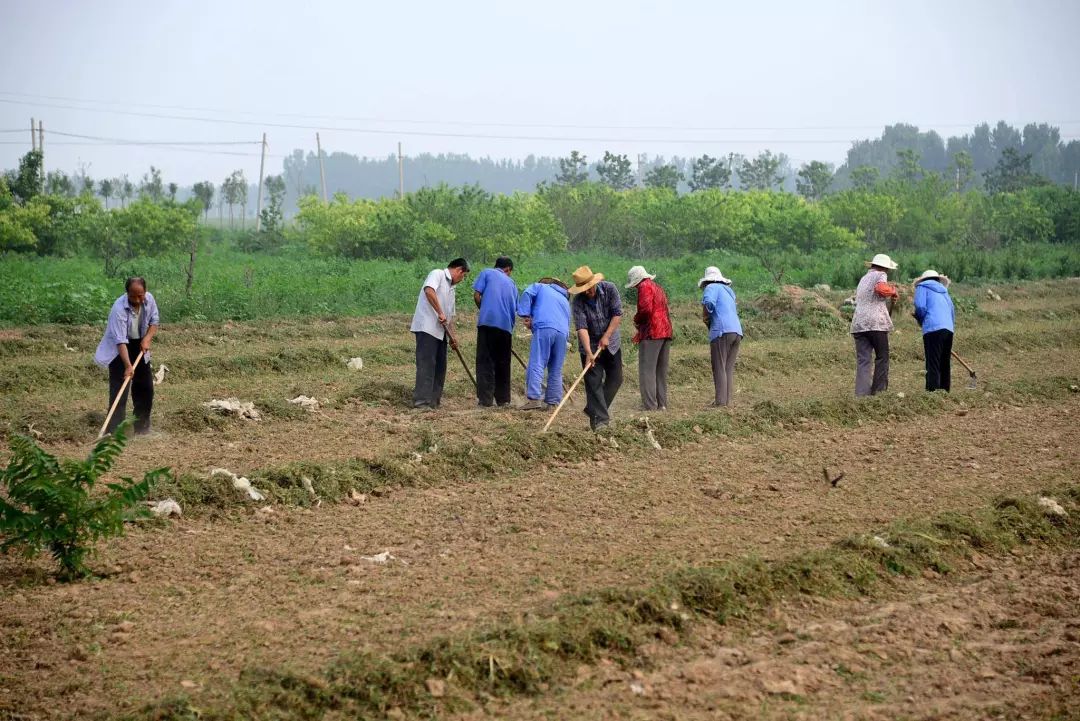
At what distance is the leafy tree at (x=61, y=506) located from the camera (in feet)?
20.0

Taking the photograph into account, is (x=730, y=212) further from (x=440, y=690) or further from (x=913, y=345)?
(x=440, y=690)

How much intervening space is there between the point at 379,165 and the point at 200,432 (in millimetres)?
180789

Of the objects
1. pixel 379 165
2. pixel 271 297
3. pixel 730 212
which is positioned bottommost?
pixel 271 297

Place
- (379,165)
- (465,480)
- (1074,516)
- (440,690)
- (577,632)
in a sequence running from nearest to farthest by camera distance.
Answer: (440,690) < (577,632) < (1074,516) < (465,480) < (379,165)

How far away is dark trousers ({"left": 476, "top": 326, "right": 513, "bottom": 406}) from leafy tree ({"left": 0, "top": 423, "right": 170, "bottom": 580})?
18.0 ft

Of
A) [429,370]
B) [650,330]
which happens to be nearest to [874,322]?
[650,330]

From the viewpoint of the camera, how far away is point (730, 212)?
39719 millimetres

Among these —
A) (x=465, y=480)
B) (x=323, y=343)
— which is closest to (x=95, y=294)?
(x=323, y=343)

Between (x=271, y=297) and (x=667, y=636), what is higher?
(x=271, y=297)

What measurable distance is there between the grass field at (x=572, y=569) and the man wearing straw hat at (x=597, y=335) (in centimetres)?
30

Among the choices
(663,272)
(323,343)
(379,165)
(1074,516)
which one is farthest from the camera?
(379,165)

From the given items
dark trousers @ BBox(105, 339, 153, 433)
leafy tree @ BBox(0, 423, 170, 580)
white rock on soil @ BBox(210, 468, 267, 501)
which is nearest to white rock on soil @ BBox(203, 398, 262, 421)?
dark trousers @ BBox(105, 339, 153, 433)

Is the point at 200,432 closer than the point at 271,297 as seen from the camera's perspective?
Yes

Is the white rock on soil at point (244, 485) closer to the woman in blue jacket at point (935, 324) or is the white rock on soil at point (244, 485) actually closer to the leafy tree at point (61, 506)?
the leafy tree at point (61, 506)
